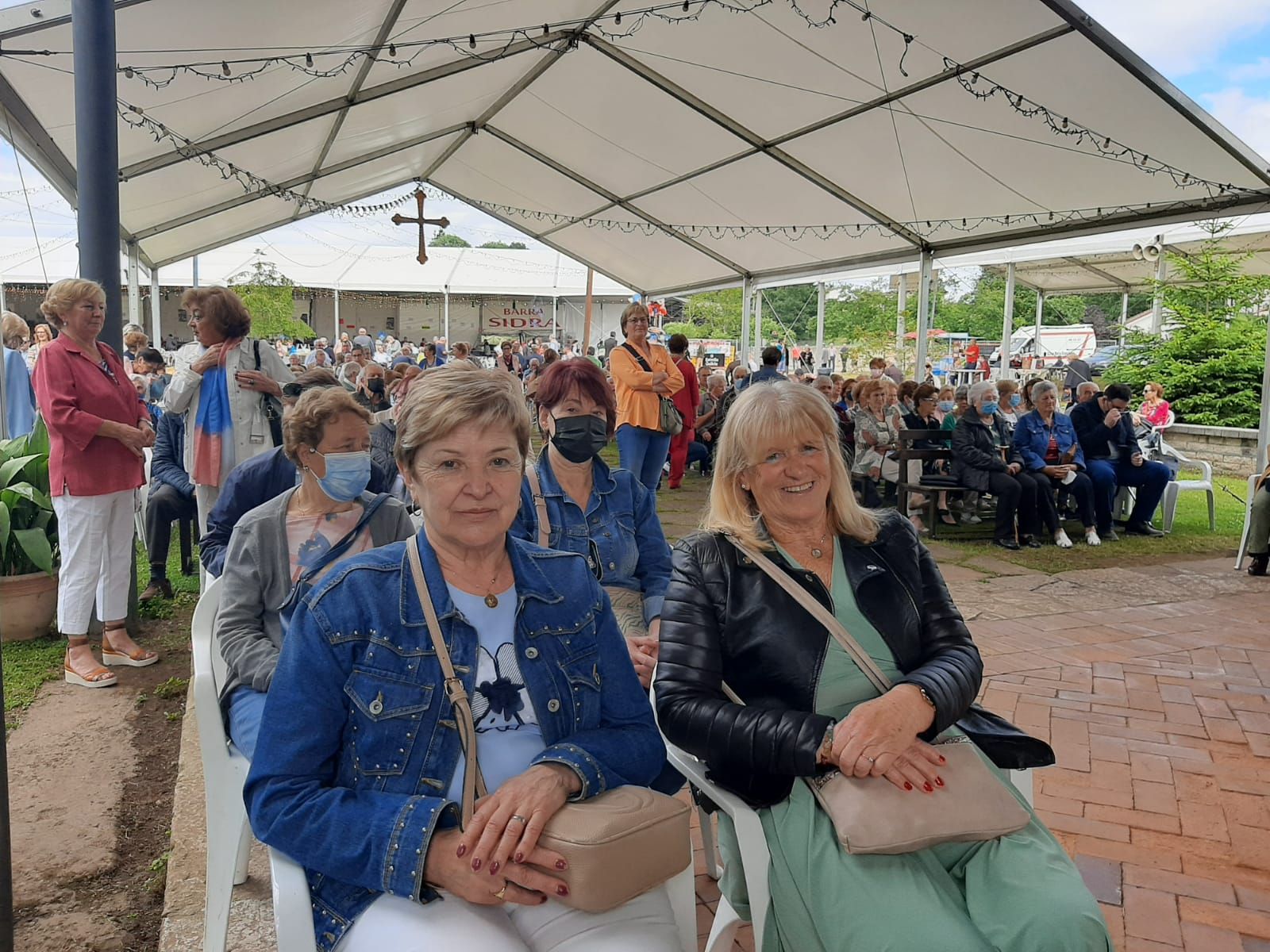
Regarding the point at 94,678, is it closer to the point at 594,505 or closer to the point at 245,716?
the point at 245,716

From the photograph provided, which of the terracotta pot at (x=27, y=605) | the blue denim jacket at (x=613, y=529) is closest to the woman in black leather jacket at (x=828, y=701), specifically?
the blue denim jacket at (x=613, y=529)

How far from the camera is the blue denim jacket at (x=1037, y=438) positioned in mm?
8102

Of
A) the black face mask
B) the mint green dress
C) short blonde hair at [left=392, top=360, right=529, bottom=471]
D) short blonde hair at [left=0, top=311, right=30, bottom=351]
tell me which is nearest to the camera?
the mint green dress

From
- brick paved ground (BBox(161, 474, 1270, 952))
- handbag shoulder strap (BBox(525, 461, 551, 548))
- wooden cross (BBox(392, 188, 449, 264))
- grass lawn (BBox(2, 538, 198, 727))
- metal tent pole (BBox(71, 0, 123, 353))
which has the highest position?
wooden cross (BBox(392, 188, 449, 264))

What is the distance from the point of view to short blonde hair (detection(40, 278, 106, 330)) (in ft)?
12.8

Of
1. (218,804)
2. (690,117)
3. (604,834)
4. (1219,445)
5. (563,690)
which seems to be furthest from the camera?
(1219,445)

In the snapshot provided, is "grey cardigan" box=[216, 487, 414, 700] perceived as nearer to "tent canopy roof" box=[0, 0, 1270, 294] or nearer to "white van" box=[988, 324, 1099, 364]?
"tent canopy roof" box=[0, 0, 1270, 294]

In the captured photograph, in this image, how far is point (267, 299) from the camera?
891 inches

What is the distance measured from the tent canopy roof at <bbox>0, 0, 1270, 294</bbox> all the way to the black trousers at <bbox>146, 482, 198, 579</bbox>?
9.23 feet

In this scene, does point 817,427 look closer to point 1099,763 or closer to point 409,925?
point 409,925

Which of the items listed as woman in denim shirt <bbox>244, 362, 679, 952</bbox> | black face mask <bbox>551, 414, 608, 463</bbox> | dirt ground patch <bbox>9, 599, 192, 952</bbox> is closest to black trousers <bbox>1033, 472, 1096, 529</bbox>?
black face mask <bbox>551, 414, 608, 463</bbox>

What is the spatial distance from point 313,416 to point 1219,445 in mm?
13854

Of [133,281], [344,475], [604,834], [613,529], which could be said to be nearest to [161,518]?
[344,475]

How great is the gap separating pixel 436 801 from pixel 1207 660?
450 cm
